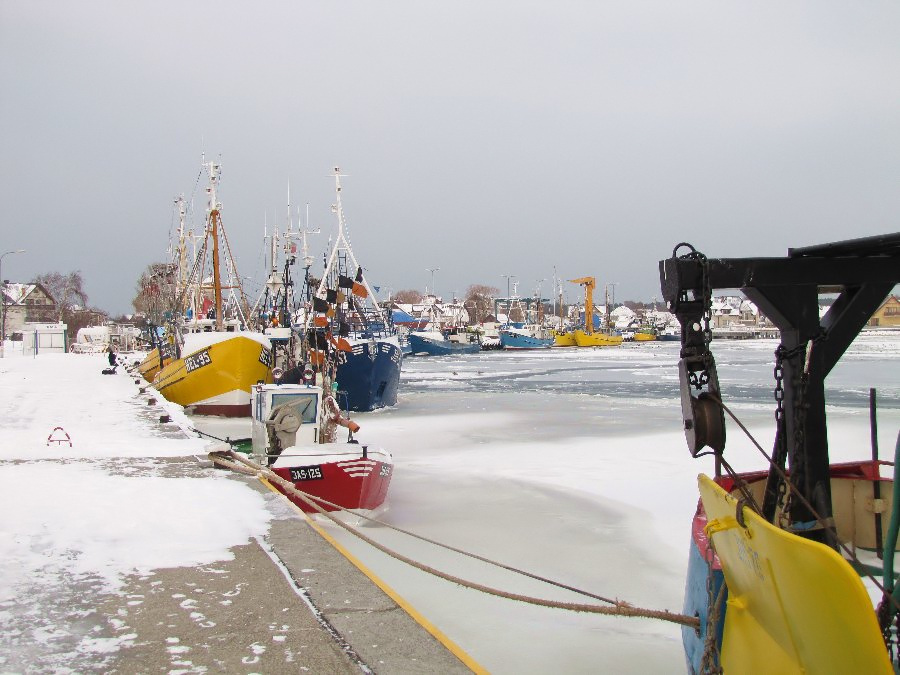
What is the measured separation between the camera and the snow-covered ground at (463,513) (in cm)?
607

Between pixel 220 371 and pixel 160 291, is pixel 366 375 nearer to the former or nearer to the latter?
pixel 220 371

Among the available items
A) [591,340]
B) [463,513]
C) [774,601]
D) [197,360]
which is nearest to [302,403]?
[463,513]

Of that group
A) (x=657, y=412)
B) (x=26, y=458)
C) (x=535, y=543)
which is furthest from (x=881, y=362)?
(x=26, y=458)

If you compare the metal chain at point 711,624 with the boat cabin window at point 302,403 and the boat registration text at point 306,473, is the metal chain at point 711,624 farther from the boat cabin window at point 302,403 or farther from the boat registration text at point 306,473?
the boat cabin window at point 302,403

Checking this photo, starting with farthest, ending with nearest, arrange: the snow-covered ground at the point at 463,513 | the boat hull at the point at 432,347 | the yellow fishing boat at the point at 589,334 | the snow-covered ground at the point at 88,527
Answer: the yellow fishing boat at the point at 589,334 → the boat hull at the point at 432,347 → the snow-covered ground at the point at 463,513 → the snow-covered ground at the point at 88,527

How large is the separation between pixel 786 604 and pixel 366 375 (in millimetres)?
24962

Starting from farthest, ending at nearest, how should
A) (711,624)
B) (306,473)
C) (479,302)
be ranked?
(479,302)
(306,473)
(711,624)

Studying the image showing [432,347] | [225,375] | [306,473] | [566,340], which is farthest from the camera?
[566,340]

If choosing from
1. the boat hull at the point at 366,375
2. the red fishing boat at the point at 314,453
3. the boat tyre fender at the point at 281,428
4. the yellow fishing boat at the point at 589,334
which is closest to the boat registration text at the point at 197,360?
the boat hull at the point at 366,375

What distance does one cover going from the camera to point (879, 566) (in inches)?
218

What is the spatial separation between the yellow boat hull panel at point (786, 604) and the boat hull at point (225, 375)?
74.3ft

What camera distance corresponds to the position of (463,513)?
1134 cm

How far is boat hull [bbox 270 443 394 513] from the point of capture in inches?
390

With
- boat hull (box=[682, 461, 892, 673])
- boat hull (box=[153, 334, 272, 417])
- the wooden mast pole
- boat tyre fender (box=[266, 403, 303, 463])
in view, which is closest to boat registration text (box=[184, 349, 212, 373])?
boat hull (box=[153, 334, 272, 417])
